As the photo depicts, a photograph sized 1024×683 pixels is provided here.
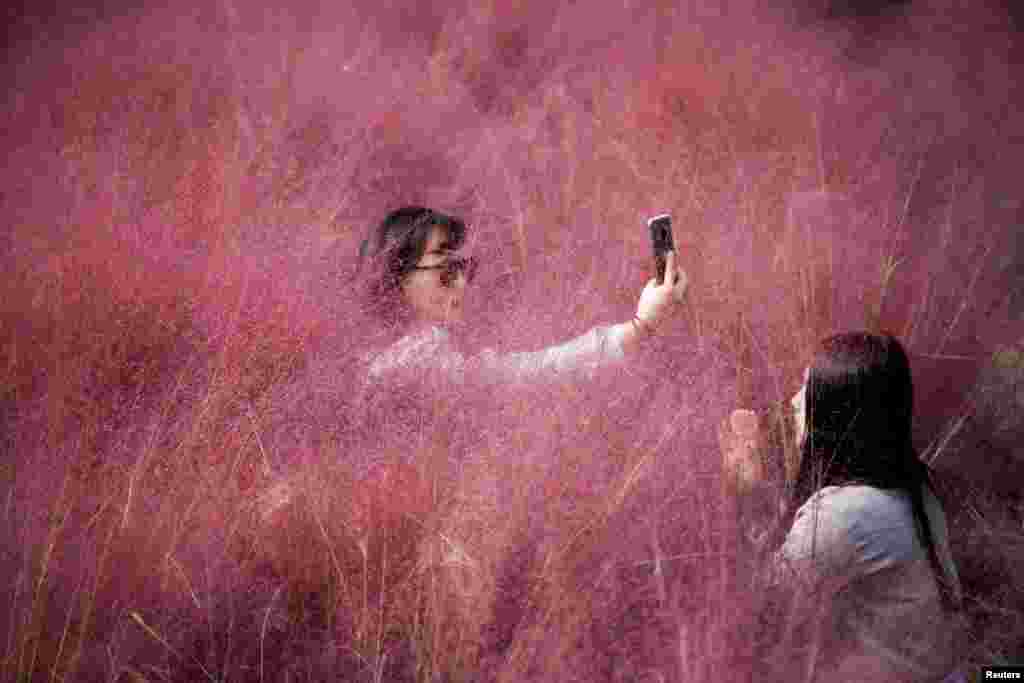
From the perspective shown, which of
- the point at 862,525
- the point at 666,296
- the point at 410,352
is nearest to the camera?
the point at 862,525

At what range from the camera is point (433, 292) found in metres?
1.41

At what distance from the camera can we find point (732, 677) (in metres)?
0.86

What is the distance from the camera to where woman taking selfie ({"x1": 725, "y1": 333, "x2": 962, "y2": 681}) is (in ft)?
3.25

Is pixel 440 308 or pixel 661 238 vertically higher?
pixel 661 238

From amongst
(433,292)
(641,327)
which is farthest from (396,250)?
(641,327)

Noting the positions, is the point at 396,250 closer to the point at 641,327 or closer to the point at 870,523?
the point at 641,327

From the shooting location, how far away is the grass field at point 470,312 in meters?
0.98

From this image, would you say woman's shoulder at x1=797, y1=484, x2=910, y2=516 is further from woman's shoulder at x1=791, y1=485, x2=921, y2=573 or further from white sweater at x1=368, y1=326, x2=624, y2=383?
white sweater at x1=368, y1=326, x2=624, y2=383

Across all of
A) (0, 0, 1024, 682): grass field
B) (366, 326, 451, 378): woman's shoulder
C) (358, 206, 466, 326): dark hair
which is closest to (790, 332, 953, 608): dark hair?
(0, 0, 1024, 682): grass field

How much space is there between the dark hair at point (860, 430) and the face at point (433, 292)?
2.08ft

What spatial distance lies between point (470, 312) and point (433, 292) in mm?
82

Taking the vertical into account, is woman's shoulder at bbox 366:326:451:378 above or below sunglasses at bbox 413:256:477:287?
below

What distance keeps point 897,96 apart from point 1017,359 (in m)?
0.63

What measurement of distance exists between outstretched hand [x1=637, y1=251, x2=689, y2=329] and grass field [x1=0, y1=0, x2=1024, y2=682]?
39 millimetres
